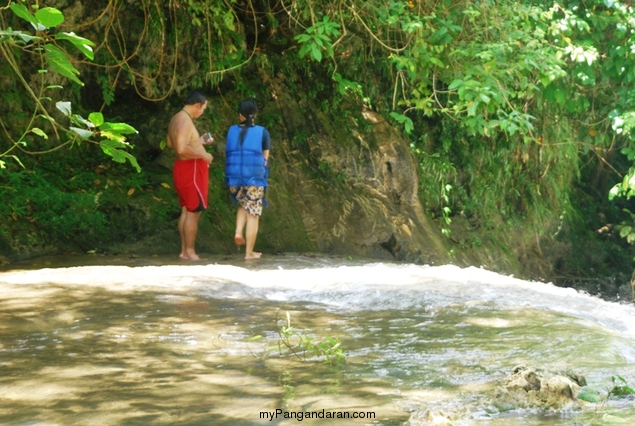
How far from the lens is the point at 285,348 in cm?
453

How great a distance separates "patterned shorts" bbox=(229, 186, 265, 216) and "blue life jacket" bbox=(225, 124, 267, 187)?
0.27 ft

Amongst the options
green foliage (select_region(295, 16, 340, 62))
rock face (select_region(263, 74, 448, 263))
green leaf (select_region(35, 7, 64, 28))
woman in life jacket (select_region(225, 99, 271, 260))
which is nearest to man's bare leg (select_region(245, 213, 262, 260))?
woman in life jacket (select_region(225, 99, 271, 260))

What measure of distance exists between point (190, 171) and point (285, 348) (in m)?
5.04

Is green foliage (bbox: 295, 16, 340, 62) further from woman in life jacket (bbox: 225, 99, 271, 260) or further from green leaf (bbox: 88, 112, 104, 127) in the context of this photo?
green leaf (bbox: 88, 112, 104, 127)

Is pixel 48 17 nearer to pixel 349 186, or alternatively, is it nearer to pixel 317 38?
pixel 317 38

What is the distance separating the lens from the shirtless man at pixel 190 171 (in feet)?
29.6

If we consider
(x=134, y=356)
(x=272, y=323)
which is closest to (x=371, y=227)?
(x=272, y=323)

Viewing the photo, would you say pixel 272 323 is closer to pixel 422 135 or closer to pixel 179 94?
pixel 179 94

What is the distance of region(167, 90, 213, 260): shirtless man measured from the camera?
9031 mm

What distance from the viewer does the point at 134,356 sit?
430cm

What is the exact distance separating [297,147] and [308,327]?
687 centimetres

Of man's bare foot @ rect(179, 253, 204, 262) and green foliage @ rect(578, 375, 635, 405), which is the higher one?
green foliage @ rect(578, 375, 635, 405)

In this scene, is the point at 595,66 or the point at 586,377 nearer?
the point at 586,377

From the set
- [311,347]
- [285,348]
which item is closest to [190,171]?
[285,348]
